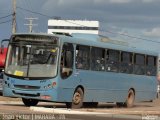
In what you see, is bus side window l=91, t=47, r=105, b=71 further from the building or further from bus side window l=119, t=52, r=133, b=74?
the building

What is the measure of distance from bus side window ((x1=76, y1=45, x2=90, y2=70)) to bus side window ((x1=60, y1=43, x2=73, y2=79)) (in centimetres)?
61

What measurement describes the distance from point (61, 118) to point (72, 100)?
21.8ft

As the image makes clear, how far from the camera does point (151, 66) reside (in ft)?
110

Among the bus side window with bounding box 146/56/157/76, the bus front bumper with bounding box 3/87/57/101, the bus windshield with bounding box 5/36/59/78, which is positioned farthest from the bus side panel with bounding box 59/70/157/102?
the bus windshield with bounding box 5/36/59/78

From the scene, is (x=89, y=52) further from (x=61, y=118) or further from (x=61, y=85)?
(x=61, y=118)

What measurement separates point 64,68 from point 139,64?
8.07 meters

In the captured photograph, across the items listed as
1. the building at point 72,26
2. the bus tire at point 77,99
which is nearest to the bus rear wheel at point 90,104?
the bus tire at point 77,99

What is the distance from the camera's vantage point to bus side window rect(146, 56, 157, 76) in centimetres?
3297

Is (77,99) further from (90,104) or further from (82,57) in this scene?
(90,104)

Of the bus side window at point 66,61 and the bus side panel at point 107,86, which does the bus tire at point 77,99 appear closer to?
the bus side panel at point 107,86

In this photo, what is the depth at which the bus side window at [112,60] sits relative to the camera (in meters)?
28.3

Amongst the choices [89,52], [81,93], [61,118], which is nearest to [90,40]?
[89,52]

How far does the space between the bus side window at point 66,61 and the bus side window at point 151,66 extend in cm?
875

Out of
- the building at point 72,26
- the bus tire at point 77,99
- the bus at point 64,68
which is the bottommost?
the bus tire at point 77,99
